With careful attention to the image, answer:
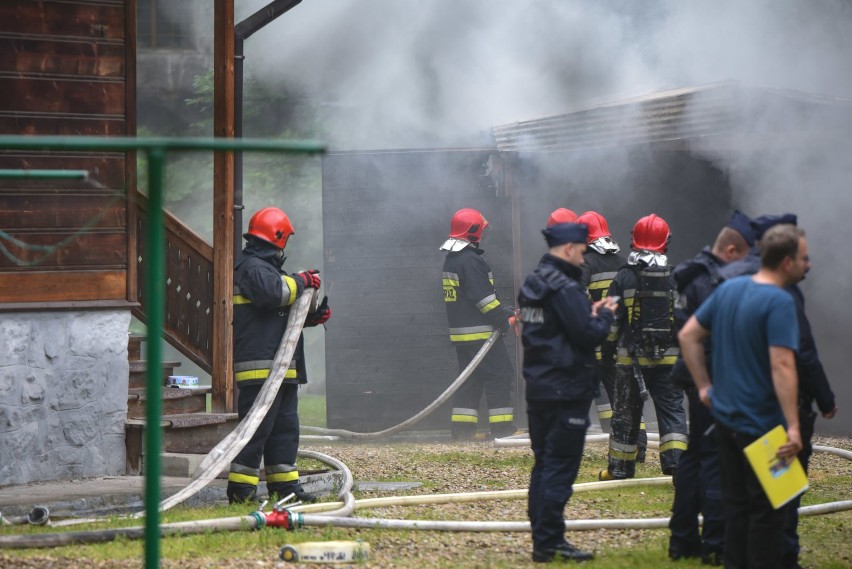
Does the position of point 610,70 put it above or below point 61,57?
above

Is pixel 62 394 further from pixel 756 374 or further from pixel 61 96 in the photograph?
pixel 756 374

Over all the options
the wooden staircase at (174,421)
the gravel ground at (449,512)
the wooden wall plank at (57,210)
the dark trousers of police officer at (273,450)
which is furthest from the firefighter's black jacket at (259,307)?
the wooden staircase at (174,421)

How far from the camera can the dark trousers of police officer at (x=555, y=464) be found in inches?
227

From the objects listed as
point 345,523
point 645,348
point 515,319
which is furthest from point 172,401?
point 515,319

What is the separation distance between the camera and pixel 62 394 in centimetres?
830

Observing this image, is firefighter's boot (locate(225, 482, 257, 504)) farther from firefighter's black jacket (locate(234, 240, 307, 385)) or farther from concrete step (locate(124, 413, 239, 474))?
concrete step (locate(124, 413, 239, 474))

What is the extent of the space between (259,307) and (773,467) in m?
3.63

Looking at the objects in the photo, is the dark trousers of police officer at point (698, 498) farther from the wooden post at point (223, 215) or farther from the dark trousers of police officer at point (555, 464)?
the wooden post at point (223, 215)

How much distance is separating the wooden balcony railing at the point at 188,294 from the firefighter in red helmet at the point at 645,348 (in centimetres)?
336

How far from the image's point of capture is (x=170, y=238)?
9547mm

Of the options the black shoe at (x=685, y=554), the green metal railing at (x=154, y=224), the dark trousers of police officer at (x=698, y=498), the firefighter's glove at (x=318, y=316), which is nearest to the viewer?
the green metal railing at (x=154, y=224)

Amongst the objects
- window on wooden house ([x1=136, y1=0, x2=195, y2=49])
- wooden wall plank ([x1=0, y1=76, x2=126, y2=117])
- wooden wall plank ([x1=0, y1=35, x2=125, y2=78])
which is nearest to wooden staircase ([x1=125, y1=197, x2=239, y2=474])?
wooden wall plank ([x1=0, y1=76, x2=126, y2=117])

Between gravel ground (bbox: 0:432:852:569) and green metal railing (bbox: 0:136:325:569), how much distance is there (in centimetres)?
172

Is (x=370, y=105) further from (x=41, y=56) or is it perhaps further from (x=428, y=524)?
(x=428, y=524)
